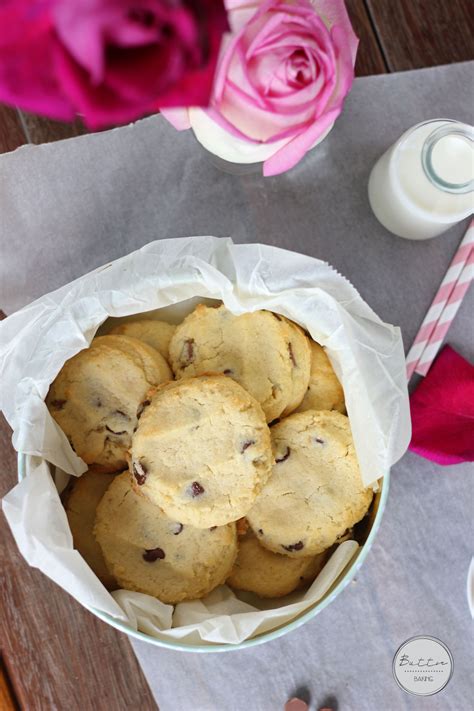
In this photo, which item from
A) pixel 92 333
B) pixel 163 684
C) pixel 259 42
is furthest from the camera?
pixel 163 684

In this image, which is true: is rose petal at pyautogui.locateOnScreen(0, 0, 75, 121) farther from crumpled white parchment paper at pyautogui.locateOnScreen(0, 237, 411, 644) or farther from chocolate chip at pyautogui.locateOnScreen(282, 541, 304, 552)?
chocolate chip at pyautogui.locateOnScreen(282, 541, 304, 552)

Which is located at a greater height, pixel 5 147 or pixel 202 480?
pixel 5 147

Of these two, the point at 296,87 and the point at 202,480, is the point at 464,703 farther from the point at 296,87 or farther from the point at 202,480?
the point at 296,87

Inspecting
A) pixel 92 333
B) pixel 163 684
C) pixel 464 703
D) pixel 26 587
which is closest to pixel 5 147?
pixel 92 333

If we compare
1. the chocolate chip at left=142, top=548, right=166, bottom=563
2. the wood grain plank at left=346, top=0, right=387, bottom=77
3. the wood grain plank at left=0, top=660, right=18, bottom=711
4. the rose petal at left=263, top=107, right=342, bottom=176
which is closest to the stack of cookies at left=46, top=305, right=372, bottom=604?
the chocolate chip at left=142, top=548, right=166, bottom=563

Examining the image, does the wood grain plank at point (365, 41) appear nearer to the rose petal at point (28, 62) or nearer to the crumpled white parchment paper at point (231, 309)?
the crumpled white parchment paper at point (231, 309)

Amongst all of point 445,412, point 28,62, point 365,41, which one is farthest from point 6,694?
point 365,41

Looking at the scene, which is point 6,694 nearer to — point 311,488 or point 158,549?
point 158,549

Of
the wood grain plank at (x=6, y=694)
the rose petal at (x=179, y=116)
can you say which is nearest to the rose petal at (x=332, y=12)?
the rose petal at (x=179, y=116)
